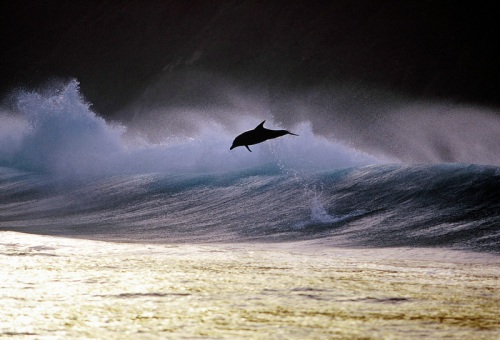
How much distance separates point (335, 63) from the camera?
56.2 metres

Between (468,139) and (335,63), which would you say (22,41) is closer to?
(335,63)

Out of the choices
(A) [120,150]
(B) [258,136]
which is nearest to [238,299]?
(B) [258,136]

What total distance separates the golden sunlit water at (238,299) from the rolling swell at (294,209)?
11.4ft

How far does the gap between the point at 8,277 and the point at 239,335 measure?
1392 mm

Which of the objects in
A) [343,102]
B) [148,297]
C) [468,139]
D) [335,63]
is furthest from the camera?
[335,63]

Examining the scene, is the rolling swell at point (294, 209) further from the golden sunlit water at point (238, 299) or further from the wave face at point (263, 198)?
the golden sunlit water at point (238, 299)

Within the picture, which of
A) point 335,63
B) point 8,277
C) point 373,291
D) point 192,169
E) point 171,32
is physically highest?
point 171,32

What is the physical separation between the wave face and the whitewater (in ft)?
0.14

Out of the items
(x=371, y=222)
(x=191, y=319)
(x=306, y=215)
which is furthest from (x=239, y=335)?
(x=306, y=215)

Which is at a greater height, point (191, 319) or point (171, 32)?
point (171, 32)

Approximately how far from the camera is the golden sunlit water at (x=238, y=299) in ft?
6.22

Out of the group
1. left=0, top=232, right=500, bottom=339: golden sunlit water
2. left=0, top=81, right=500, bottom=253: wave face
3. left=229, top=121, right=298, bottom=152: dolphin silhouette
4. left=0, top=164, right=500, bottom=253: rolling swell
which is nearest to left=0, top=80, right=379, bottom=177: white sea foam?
left=0, top=81, right=500, bottom=253: wave face

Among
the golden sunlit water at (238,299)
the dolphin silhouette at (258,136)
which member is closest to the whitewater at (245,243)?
the golden sunlit water at (238,299)

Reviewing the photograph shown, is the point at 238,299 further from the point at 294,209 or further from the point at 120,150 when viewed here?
the point at 120,150
